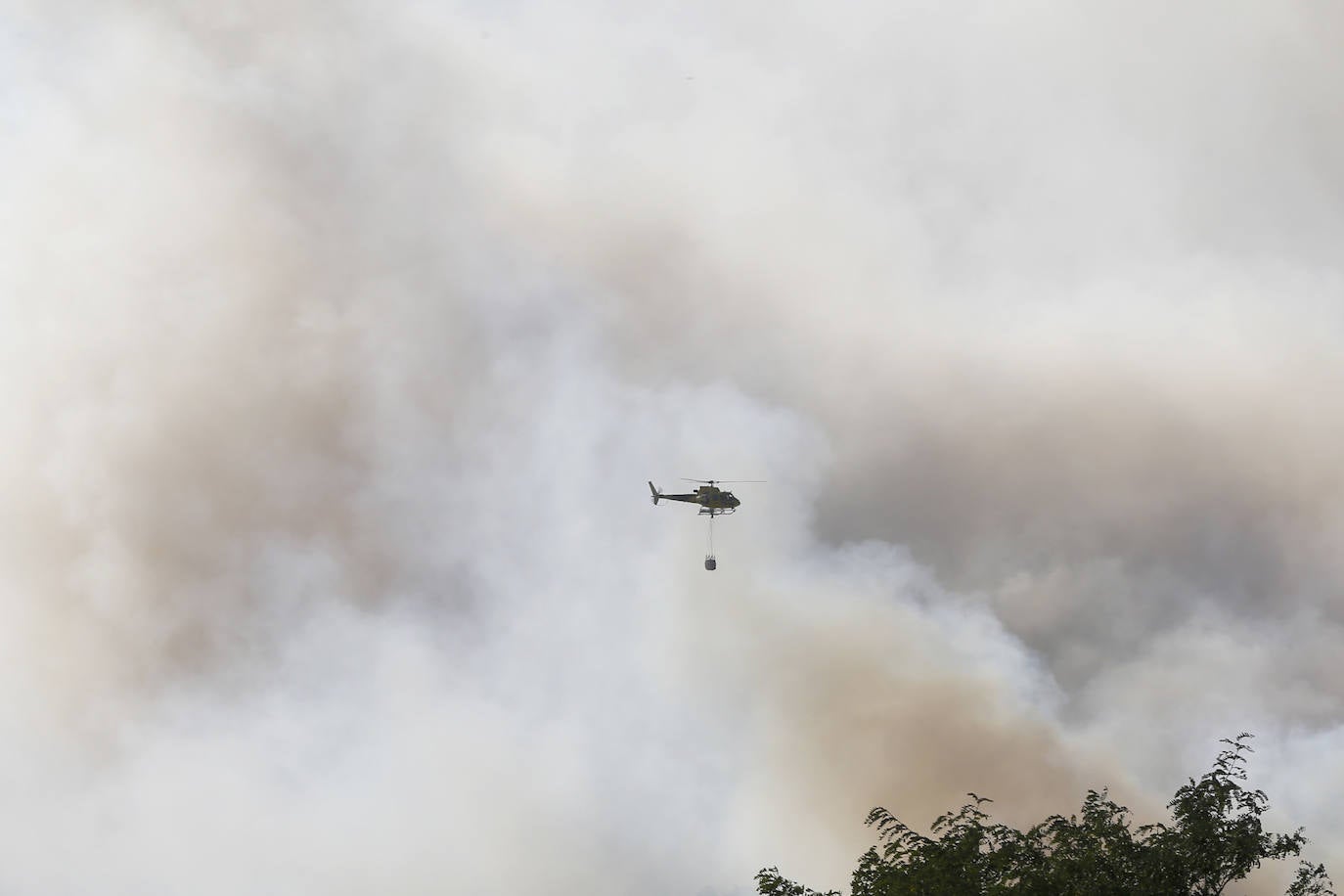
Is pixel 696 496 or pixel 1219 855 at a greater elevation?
Result: pixel 696 496

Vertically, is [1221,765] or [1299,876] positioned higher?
[1221,765]

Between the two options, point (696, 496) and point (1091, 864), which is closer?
point (1091, 864)

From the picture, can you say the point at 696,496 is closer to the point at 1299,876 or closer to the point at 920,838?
the point at 920,838

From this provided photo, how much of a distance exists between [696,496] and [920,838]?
379ft

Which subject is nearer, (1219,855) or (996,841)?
(1219,855)

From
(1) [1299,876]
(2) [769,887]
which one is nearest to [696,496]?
(2) [769,887]

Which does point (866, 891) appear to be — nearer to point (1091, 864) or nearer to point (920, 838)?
point (920, 838)

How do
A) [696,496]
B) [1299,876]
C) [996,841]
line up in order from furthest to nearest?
[696,496] → [996,841] → [1299,876]

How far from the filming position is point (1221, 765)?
3091 inches

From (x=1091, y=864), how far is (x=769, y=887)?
19.0 m

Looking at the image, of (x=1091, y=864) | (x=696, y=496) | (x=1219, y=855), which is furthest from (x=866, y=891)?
(x=696, y=496)

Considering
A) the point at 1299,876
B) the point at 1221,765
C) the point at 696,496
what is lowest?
the point at 1299,876

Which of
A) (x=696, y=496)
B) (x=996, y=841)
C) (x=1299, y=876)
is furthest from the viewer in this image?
(x=696, y=496)

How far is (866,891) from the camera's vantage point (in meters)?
84.3
